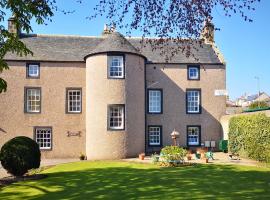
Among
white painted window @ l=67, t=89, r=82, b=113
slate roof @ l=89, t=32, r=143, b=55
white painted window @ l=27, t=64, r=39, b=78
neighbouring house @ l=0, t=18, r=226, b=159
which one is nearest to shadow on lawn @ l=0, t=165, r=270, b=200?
neighbouring house @ l=0, t=18, r=226, b=159

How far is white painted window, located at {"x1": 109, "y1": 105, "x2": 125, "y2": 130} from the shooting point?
25875mm

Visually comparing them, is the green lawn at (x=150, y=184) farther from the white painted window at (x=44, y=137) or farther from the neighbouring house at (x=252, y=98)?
the neighbouring house at (x=252, y=98)

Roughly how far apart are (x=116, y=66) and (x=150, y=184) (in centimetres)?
1356

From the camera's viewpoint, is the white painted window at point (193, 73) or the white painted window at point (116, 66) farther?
the white painted window at point (193, 73)

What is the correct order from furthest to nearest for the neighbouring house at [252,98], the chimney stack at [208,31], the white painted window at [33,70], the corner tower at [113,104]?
the neighbouring house at [252,98] → the white painted window at [33,70] → the corner tower at [113,104] → the chimney stack at [208,31]

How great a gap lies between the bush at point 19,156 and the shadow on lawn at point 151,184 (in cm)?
134

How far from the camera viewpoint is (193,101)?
30.9 meters

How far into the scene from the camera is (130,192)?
13109 millimetres

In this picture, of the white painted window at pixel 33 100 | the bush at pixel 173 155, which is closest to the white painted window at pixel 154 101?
the bush at pixel 173 155

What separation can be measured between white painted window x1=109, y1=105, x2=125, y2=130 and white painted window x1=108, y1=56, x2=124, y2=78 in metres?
2.49

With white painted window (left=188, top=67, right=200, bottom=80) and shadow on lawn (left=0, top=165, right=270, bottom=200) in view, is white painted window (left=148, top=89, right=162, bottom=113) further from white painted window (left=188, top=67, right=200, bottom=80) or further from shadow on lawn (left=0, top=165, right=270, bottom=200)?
shadow on lawn (left=0, top=165, right=270, bottom=200)

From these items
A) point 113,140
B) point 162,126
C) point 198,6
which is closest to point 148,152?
point 162,126

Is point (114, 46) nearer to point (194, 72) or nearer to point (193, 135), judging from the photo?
point (194, 72)

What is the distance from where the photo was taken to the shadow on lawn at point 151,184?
41.4 feet
